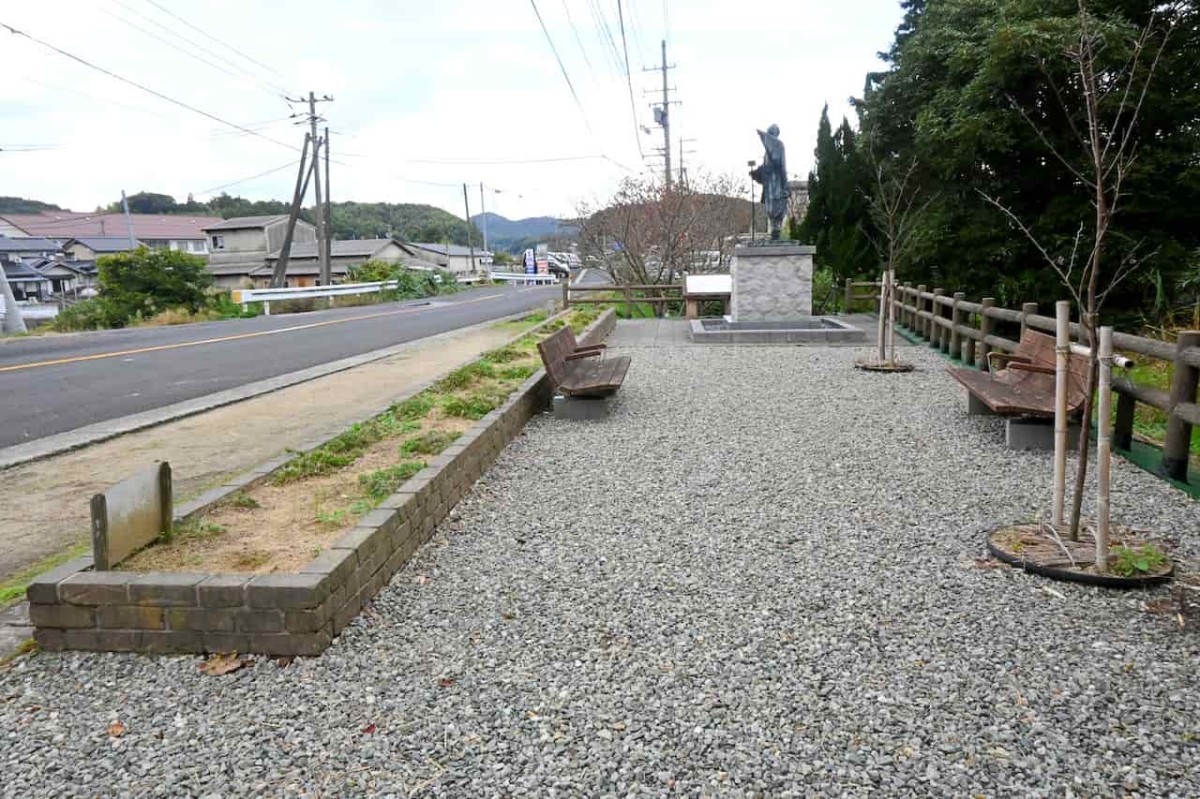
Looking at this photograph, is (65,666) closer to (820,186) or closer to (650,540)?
(650,540)

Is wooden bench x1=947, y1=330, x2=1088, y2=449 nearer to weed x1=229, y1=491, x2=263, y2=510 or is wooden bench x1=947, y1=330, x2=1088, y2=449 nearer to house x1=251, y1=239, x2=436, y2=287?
weed x1=229, y1=491, x2=263, y2=510

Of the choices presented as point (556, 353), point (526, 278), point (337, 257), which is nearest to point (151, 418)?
point (556, 353)

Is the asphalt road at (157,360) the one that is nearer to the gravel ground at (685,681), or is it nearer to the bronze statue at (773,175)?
the gravel ground at (685,681)

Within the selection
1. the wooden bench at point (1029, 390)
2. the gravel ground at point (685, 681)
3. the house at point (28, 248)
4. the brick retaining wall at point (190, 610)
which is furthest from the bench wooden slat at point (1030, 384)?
the house at point (28, 248)

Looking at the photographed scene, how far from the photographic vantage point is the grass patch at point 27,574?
3.76 meters

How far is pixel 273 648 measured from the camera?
3326mm

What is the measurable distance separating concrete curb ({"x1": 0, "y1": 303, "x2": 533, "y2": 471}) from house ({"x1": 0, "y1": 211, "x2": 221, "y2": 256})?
62.2 meters

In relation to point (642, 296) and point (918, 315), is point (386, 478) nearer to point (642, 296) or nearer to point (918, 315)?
point (918, 315)

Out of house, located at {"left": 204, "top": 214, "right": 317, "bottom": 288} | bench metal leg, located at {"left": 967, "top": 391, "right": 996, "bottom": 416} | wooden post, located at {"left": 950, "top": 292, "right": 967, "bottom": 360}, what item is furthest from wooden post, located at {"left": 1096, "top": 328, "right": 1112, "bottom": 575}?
house, located at {"left": 204, "top": 214, "right": 317, "bottom": 288}

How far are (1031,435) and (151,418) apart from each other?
24.4 feet

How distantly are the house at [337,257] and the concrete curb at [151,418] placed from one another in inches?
2083

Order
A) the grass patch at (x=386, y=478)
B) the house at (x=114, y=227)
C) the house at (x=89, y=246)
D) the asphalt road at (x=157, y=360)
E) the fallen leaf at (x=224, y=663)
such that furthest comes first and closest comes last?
the house at (x=89, y=246), the house at (x=114, y=227), the asphalt road at (x=157, y=360), the grass patch at (x=386, y=478), the fallen leaf at (x=224, y=663)

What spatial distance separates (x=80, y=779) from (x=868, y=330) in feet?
49.8

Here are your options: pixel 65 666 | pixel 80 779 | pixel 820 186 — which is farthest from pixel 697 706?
pixel 820 186
